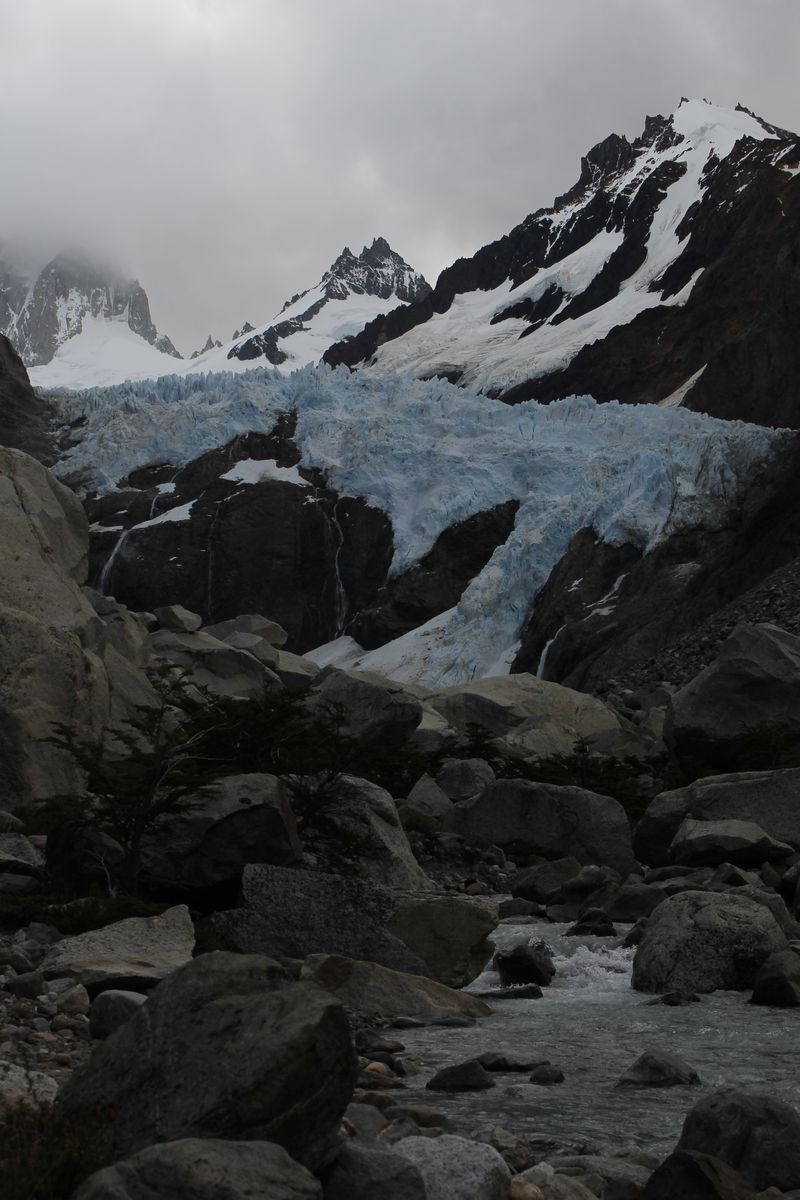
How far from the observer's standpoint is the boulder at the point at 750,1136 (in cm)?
563

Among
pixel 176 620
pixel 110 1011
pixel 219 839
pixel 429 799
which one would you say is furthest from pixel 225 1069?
pixel 176 620

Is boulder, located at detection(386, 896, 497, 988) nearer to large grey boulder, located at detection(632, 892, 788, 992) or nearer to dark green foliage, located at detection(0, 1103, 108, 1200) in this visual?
large grey boulder, located at detection(632, 892, 788, 992)

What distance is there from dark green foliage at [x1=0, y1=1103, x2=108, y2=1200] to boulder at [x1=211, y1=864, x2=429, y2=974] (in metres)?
6.95

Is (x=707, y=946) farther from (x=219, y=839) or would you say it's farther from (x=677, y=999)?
(x=219, y=839)

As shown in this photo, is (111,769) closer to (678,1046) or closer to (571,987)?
(571,987)

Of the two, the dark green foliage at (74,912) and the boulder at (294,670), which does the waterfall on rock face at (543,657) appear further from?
the dark green foliage at (74,912)

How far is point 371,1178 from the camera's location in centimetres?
478

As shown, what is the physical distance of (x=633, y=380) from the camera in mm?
108500

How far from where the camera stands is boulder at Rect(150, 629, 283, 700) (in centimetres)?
3825

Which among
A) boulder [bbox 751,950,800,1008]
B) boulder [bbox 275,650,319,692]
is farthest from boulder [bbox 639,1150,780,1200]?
boulder [bbox 275,650,319,692]

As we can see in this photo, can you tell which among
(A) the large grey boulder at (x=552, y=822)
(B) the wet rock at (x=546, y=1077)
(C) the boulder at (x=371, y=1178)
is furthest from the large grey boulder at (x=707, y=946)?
(A) the large grey boulder at (x=552, y=822)

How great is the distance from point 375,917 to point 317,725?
31.6ft

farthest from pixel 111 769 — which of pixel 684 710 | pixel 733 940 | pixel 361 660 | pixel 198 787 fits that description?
pixel 361 660

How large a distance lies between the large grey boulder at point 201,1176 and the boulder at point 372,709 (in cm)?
2346
